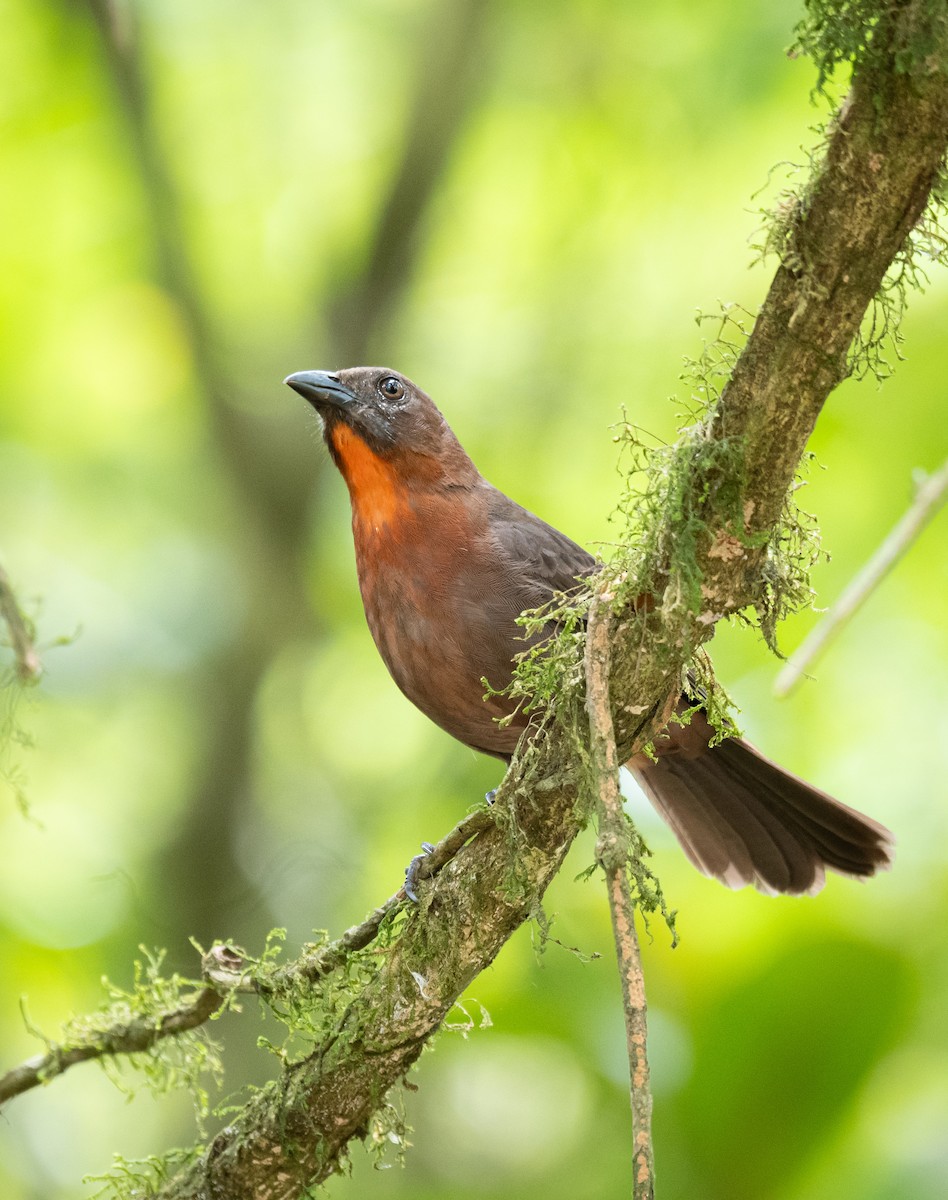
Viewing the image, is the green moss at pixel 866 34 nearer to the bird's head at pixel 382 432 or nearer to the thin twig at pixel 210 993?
the thin twig at pixel 210 993

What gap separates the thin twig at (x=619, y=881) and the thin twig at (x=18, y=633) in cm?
105

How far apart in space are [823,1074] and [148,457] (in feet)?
17.4

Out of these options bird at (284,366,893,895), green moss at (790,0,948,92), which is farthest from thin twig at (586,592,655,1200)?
bird at (284,366,893,895)

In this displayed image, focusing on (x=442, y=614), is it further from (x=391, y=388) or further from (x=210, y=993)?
(x=210, y=993)

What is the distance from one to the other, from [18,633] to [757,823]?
2511 mm

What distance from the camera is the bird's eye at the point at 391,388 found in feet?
15.0

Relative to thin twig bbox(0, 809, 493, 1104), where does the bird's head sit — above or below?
above

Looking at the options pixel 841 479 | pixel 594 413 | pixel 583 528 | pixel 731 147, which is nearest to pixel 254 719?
pixel 583 528

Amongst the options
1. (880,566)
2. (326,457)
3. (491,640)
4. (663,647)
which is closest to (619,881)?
(663,647)

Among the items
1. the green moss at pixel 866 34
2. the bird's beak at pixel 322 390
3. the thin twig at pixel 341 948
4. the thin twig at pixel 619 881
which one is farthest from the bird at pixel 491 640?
the green moss at pixel 866 34

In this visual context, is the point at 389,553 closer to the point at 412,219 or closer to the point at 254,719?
the point at 254,719

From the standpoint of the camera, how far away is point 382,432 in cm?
442

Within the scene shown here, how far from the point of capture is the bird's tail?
4.00 meters

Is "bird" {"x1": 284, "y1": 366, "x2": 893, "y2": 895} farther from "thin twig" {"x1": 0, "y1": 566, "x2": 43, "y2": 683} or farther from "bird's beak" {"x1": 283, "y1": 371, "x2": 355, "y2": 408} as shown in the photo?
"thin twig" {"x1": 0, "y1": 566, "x2": 43, "y2": 683}
